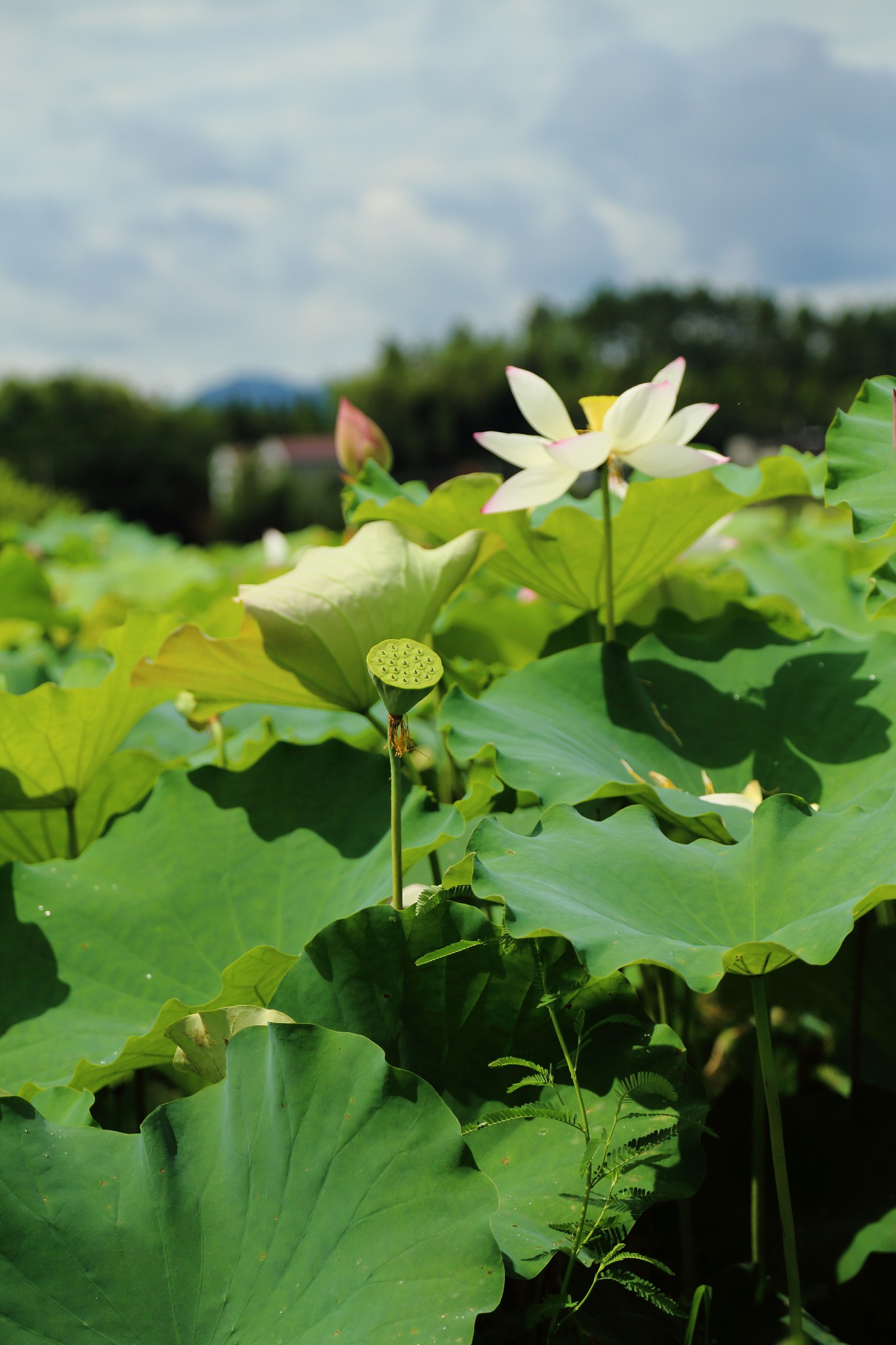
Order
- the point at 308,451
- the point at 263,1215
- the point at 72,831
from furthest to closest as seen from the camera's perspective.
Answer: the point at 308,451, the point at 72,831, the point at 263,1215

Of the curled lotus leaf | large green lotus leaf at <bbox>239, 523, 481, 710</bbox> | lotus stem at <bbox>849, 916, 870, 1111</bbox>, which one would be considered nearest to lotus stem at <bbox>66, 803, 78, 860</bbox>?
large green lotus leaf at <bbox>239, 523, 481, 710</bbox>

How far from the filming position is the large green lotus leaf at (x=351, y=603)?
83cm

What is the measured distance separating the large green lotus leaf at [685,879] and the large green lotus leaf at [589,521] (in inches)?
13.9

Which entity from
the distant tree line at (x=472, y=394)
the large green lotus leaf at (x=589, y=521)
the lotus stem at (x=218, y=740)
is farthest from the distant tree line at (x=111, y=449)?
the large green lotus leaf at (x=589, y=521)

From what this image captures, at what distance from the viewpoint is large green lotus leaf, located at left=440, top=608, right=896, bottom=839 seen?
826 millimetres

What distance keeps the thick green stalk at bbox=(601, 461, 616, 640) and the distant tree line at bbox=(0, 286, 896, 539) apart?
5.27 meters

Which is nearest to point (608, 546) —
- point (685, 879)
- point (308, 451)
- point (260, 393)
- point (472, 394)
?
point (685, 879)

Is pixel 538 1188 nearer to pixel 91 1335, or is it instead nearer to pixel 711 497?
pixel 91 1335

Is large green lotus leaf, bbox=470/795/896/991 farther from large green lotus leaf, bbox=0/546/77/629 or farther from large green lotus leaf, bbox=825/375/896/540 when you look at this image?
large green lotus leaf, bbox=0/546/77/629

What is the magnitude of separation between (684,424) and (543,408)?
12cm

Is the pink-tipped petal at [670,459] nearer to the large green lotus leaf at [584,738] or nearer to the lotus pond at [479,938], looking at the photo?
the lotus pond at [479,938]

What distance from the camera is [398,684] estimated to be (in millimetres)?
581

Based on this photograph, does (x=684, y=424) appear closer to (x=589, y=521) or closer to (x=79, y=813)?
(x=589, y=521)

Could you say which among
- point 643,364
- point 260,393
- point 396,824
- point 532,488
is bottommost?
point 260,393
